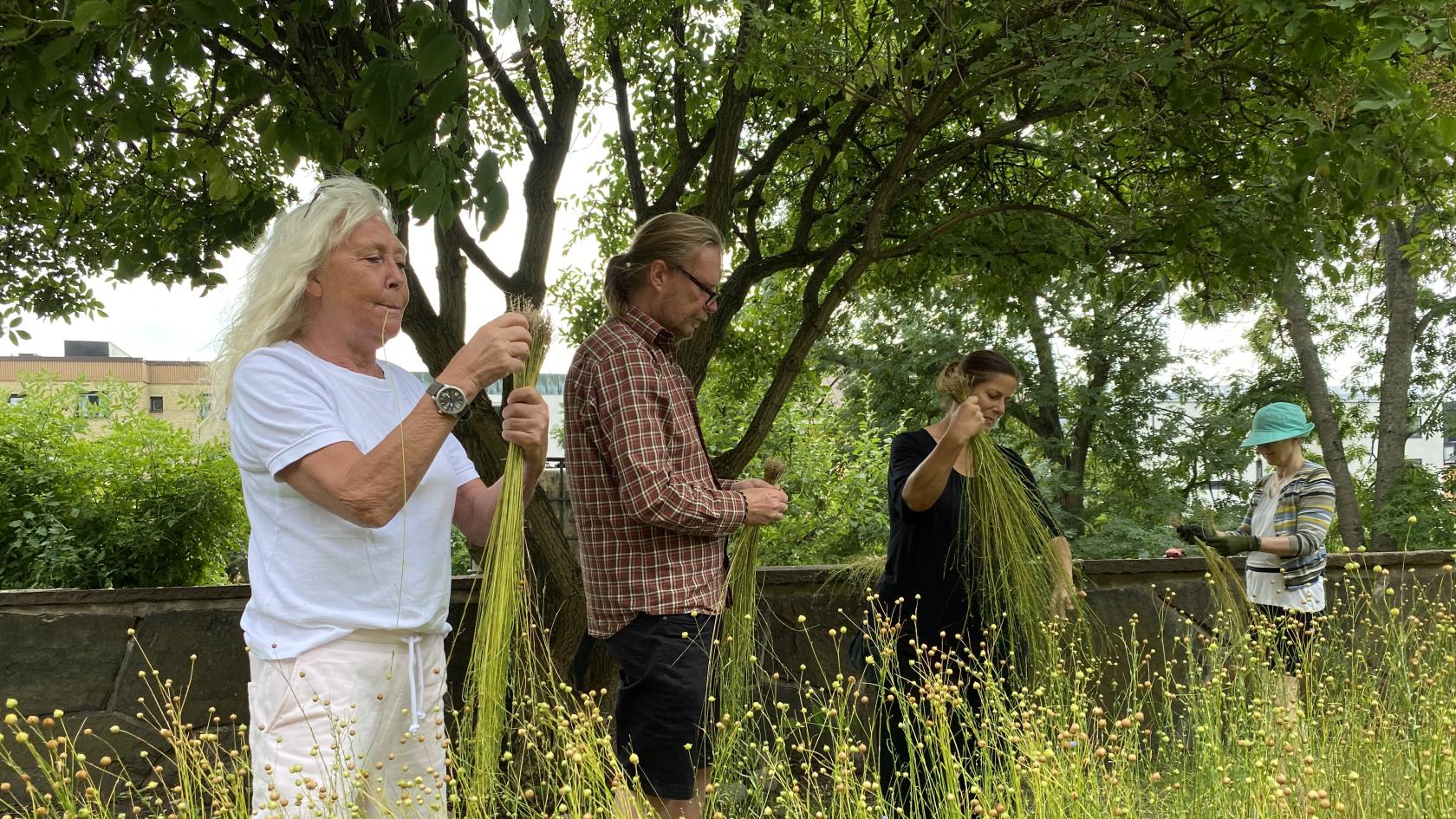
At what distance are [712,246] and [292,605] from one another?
4.28 feet

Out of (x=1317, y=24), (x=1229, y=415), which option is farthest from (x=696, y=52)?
(x=1229, y=415)

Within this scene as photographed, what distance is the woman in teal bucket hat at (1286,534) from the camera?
402cm

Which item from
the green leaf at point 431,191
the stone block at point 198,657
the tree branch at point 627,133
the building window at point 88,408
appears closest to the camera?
the green leaf at point 431,191

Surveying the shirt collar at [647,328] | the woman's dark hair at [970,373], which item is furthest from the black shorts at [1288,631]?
the shirt collar at [647,328]

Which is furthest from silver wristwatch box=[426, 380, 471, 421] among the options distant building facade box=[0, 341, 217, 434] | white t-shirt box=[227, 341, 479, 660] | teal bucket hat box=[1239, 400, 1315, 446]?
distant building facade box=[0, 341, 217, 434]

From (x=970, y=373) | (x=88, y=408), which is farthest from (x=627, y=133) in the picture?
(x=88, y=408)

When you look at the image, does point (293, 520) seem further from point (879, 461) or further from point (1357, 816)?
point (879, 461)

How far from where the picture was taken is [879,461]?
1183 centimetres

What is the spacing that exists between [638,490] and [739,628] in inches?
21.8

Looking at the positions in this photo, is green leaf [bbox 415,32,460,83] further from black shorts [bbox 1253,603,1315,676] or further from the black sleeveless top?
black shorts [bbox 1253,603,1315,676]

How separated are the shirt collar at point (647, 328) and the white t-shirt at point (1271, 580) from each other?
272cm

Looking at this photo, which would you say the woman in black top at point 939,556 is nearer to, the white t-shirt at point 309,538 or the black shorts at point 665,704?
the black shorts at point 665,704

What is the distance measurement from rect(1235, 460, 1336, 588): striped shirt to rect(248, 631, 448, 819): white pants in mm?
3337

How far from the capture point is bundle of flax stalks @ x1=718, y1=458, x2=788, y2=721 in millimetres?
2566
